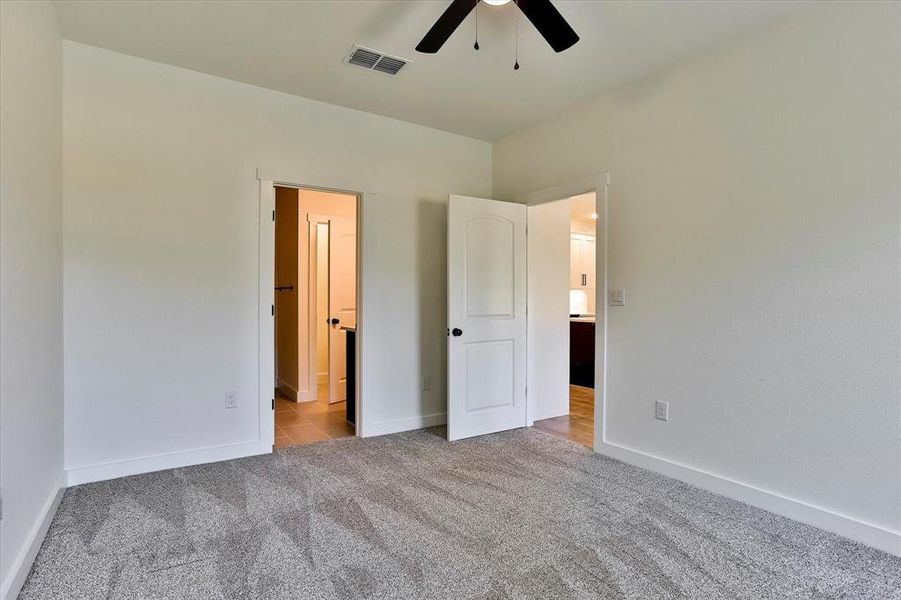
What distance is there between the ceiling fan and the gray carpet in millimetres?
2296

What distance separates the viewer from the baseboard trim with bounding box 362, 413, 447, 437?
3.92 m

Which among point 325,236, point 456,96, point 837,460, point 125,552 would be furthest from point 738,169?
point 325,236

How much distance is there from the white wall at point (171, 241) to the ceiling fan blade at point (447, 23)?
1.73 meters

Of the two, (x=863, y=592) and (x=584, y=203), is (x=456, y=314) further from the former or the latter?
(x=584, y=203)

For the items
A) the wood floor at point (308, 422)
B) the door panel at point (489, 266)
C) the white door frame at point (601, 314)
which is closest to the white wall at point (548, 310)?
the door panel at point (489, 266)

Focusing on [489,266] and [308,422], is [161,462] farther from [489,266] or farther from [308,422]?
[489,266]

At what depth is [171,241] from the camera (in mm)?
3135

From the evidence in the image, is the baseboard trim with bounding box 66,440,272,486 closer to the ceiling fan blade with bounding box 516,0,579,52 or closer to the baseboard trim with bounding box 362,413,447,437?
the baseboard trim with bounding box 362,413,447,437

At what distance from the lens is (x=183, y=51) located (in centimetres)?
294

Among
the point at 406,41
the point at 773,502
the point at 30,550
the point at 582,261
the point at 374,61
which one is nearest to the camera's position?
the point at 30,550

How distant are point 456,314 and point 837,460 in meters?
2.47

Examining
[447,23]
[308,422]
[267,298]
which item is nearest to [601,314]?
[447,23]

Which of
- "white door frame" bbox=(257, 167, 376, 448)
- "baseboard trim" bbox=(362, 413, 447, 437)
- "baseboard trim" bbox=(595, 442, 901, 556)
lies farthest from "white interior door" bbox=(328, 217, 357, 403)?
"baseboard trim" bbox=(595, 442, 901, 556)

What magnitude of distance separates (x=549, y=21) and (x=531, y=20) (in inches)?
3.3
